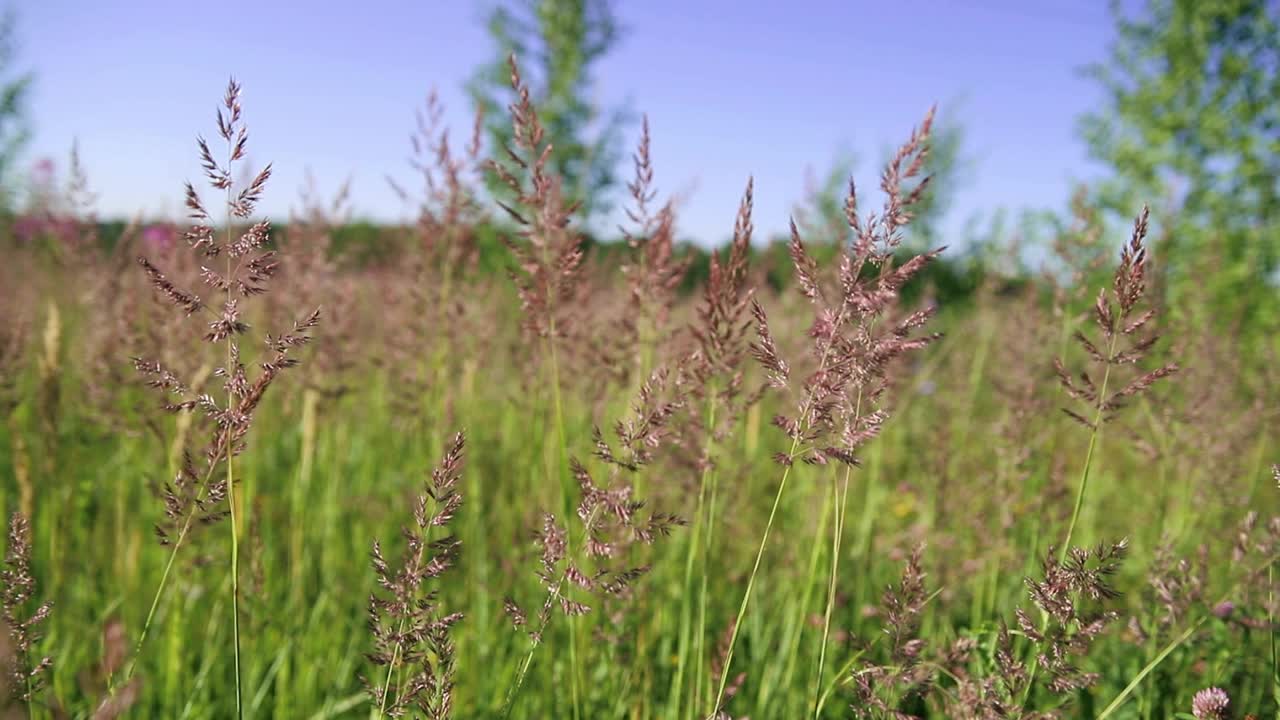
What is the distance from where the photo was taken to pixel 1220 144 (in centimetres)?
997

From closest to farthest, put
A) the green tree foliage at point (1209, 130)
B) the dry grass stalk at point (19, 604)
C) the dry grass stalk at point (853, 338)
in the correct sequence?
the dry grass stalk at point (19, 604) < the dry grass stalk at point (853, 338) < the green tree foliage at point (1209, 130)

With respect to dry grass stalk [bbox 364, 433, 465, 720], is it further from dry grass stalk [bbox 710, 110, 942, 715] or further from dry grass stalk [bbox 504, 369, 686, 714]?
dry grass stalk [bbox 710, 110, 942, 715]

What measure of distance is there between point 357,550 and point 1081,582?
9.08ft

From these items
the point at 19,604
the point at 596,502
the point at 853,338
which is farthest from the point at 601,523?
the point at 19,604

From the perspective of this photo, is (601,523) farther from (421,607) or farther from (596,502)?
(421,607)

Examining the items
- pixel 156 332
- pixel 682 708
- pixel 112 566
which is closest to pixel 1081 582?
pixel 682 708

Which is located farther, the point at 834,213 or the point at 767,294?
the point at 767,294

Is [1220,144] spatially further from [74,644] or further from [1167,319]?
[74,644]

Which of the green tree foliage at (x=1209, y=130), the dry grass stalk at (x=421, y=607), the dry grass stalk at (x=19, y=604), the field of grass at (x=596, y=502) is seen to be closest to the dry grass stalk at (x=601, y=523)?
the field of grass at (x=596, y=502)

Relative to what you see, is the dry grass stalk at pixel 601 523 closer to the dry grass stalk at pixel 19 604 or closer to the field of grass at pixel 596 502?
the field of grass at pixel 596 502

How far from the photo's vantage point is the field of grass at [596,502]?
1382 millimetres

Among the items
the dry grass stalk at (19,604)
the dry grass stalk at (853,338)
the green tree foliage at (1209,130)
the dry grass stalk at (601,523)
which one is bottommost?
the dry grass stalk at (19,604)

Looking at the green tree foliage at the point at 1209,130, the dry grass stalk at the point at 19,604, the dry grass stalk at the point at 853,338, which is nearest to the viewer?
the dry grass stalk at the point at 19,604

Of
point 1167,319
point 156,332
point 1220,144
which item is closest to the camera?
point 156,332
